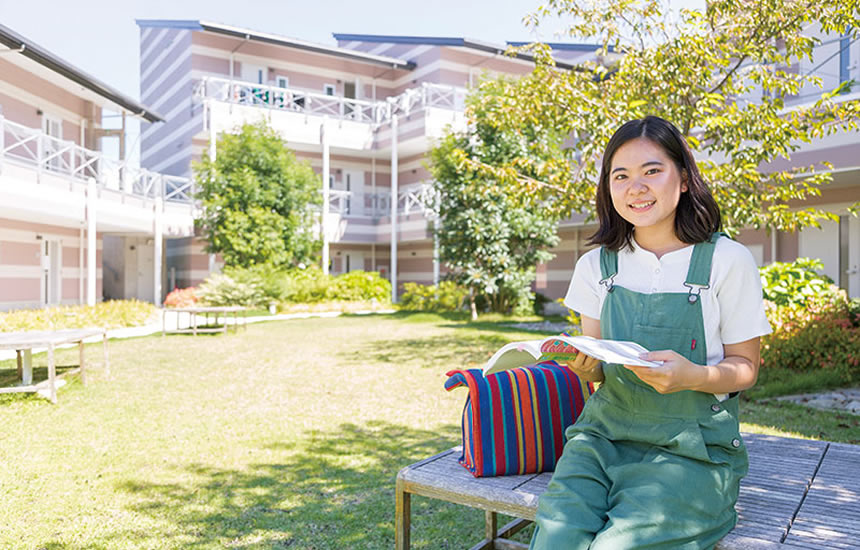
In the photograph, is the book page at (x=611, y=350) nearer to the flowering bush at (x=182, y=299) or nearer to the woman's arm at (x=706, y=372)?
the woman's arm at (x=706, y=372)

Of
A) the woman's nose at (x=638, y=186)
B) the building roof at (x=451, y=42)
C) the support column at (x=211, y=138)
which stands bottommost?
the woman's nose at (x=638, y=186)

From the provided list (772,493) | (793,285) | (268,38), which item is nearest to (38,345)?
(772,493)

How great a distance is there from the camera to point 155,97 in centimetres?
2773

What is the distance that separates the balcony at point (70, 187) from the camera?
12.9 meters

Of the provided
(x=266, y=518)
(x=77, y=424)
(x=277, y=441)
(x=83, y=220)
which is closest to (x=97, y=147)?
(x=83, y=220)

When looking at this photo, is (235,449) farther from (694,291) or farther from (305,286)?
(305,286)

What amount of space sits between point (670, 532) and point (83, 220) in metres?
15.9

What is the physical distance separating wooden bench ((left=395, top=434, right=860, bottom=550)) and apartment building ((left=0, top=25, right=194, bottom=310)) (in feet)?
42.4

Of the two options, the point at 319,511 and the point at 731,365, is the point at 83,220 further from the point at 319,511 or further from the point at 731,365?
the point at 731,365

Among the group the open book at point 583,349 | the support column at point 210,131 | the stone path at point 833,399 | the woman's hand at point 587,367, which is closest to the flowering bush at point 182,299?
the support column at point 210,131

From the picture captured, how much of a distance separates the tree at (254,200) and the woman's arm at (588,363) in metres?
17.2

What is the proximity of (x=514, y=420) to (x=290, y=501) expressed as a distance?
189 centimetres

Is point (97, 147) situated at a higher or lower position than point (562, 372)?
higher

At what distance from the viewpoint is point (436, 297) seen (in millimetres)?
18875
